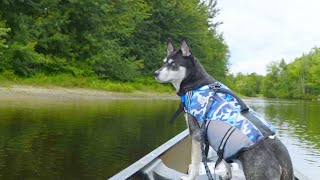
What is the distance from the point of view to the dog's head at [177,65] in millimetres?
5062

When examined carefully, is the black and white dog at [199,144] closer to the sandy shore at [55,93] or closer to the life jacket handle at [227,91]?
the life jacket handle at [227,91]

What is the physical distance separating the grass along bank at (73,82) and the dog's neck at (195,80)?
20345 millimetres

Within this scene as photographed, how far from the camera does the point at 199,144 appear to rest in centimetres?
505

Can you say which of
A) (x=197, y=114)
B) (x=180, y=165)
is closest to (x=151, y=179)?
(x=197, y=114)

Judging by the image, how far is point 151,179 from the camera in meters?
5.78

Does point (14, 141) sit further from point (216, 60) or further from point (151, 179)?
point (216, 60)

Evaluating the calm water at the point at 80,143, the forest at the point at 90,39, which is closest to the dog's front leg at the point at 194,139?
the calm water at the point at 80,143

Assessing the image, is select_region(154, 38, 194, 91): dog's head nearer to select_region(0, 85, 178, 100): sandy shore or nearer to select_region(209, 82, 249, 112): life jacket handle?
select_region(209, 82, 249, 112): life jacket handle

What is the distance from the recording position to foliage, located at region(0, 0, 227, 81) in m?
26.5

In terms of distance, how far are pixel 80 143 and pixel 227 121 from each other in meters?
7.03

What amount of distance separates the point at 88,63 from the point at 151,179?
89.5 feet

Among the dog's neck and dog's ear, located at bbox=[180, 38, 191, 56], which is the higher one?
dog's ear, located at bbox=[180, 38, 191, 56]

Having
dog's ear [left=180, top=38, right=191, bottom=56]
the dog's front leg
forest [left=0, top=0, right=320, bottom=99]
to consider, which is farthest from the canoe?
forest [left=0, top=0, right=320, bottom=99]

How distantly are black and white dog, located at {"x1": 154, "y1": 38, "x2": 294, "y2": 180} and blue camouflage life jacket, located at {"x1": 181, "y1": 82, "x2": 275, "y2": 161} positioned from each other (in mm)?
78
